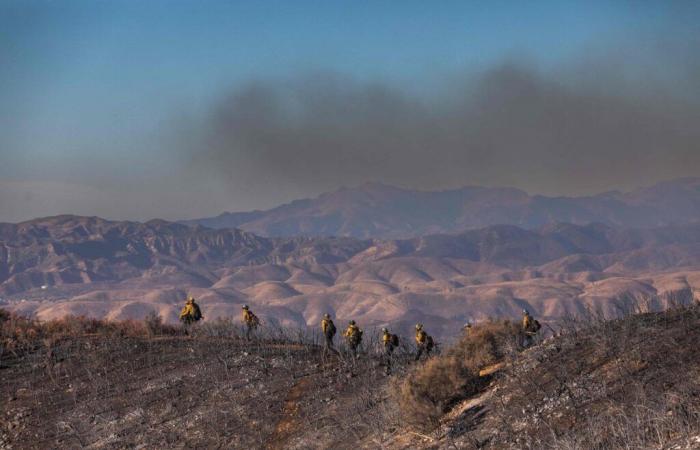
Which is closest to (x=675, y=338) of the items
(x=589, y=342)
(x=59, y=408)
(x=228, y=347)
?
(x=589, y=342)

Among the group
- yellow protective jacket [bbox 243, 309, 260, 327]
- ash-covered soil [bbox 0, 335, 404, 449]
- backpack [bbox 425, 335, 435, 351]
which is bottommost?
ash-covered soil [bbox 0, 335, 404, 449]

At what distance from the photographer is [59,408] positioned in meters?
32.4

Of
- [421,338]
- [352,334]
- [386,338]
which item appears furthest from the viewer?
[352,334]

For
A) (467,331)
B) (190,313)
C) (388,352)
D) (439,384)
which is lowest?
(388,352)

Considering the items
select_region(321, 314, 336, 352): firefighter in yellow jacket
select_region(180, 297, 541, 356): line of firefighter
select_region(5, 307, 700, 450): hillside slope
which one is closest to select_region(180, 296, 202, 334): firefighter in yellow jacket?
select_region(5, 307, 700, 450): hillside slope

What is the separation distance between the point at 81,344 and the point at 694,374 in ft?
98.4

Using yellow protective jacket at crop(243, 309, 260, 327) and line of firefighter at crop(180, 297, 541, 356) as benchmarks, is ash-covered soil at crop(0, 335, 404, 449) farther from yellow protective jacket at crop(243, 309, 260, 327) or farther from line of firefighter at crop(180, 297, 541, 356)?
yellow protective jacket at crop(243, 309, 260, 327)

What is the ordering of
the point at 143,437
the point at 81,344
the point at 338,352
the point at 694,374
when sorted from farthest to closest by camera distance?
the point at 81,344 < the point at 338,352 < the point at 143,437 < the point at 694,374

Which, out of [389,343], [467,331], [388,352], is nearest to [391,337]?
[389,343]

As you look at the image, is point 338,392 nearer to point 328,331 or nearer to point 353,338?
point 353,338

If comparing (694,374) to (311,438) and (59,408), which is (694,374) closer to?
(311,438)

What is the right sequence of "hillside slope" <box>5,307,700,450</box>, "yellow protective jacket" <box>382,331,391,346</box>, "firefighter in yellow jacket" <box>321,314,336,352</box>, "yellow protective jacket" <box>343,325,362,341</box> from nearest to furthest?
1. "hillside slope" <box>5,307,700,450</box>
2. "yellow protective jacket" <box>382,331,391,346</box>
3. "yellow protective jacket" <box>343,325,362,341</box>
4. "firefighter in yellow jacket" <box>321,314,336,352</box>

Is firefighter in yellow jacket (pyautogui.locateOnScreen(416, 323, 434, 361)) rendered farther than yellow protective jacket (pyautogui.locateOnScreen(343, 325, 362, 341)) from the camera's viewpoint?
No

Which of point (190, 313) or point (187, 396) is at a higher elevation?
point (190, 313)
